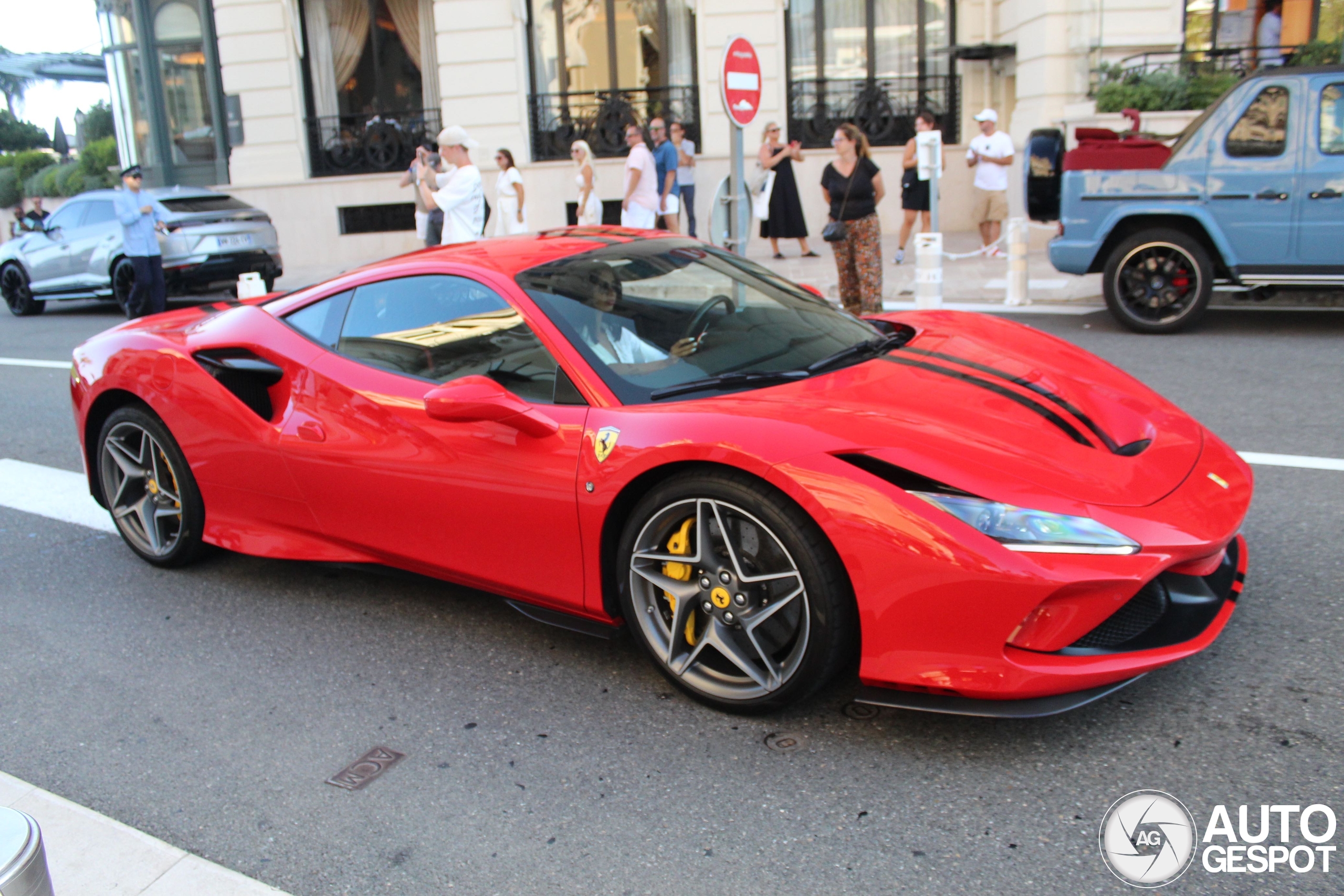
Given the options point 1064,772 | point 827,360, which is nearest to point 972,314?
point 827,360

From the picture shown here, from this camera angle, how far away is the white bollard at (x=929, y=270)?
9422mm

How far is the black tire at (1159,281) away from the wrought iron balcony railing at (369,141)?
13900mm

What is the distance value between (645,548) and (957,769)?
1025 millimetres

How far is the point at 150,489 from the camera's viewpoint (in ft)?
15.1

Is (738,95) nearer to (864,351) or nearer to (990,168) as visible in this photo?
(990,168)

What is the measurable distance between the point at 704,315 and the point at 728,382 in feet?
1.51

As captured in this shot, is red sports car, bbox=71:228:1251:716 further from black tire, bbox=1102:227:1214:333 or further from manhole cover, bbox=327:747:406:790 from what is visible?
black tire, bbox=1102:227:1214:333

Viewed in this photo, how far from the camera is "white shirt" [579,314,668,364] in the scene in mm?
3449

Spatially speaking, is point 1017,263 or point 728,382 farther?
point 1017,263

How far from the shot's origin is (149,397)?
4.45m

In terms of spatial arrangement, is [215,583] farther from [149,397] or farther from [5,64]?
[5,64]

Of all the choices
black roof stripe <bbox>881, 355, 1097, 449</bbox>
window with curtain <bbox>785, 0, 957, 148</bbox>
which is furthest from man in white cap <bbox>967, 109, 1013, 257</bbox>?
black roof stripe <bbox>881, 355, 1097, 449</bbox>

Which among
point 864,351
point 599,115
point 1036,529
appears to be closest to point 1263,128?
point 864,351

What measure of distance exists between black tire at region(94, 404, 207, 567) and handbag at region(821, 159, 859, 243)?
224 inches
